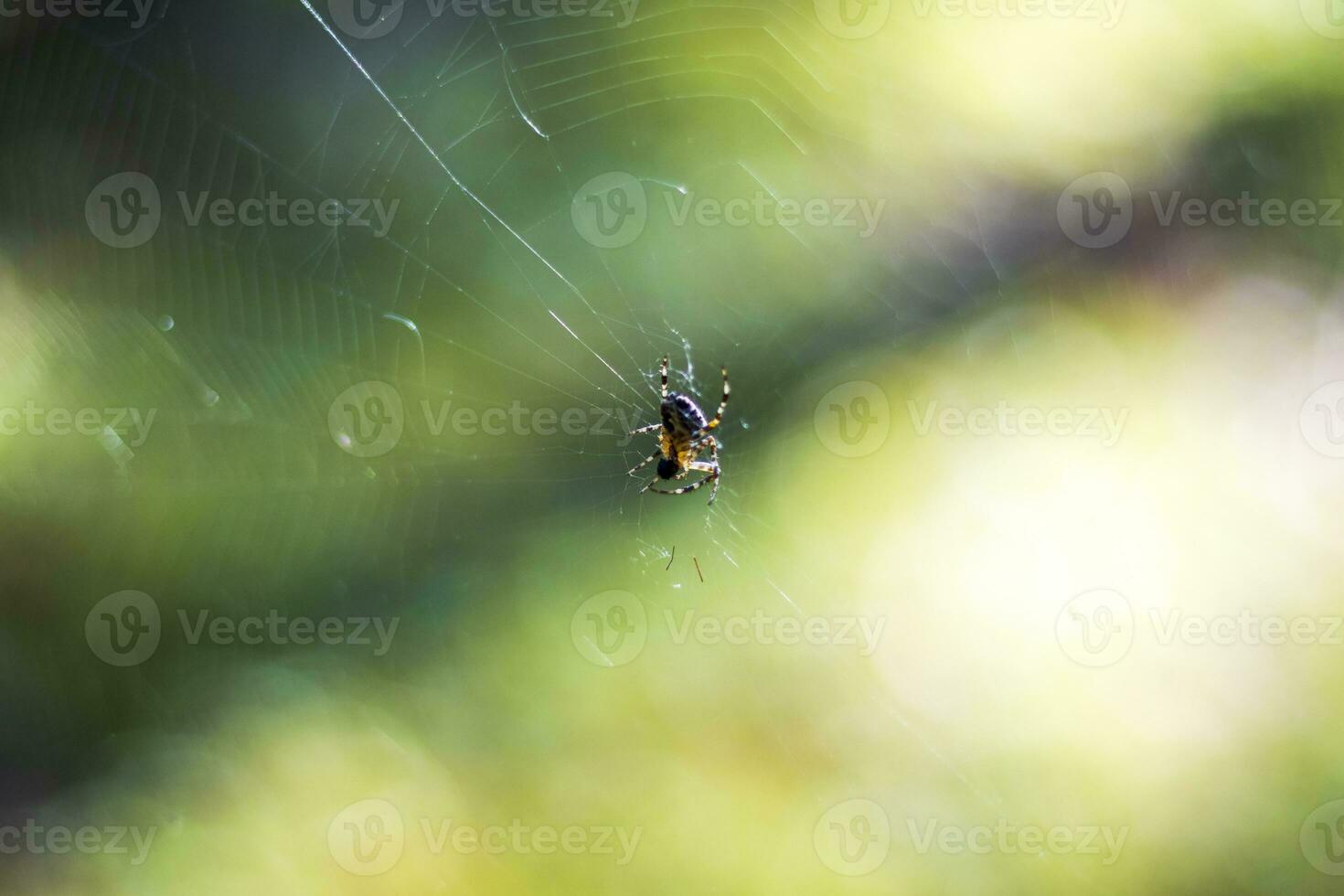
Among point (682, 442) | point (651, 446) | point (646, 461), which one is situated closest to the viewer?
point (682, 442)

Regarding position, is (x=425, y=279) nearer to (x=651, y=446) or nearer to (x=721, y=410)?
(x=651, y=446)

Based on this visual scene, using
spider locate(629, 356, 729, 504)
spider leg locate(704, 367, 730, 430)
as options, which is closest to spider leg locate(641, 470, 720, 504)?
spider locate(629, 356, 729, 504)

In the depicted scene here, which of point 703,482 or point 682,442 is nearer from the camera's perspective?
point 682,442

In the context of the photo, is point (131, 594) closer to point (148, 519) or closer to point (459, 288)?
point (148, 519)

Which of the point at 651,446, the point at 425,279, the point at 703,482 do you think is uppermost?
the point at 425,279

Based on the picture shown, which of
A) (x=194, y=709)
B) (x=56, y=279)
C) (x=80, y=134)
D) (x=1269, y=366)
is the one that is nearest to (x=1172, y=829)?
(x=1269, y=366)

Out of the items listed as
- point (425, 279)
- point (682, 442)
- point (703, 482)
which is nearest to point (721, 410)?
point (682, 442)
